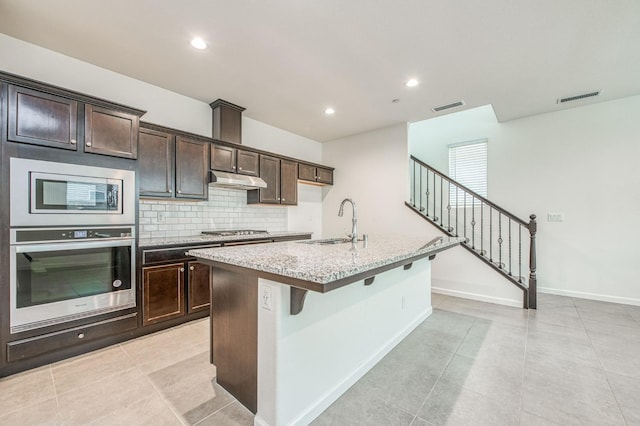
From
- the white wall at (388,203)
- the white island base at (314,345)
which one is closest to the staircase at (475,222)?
the white wall at (388,203)

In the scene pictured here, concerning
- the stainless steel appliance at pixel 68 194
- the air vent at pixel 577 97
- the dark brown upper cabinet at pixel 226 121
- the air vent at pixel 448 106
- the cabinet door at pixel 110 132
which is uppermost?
the air vent at pixel 577 97

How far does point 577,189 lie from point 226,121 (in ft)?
18.1

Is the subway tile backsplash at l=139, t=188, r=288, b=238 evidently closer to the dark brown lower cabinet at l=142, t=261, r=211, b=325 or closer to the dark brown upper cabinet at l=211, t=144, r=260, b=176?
the dark brown upper cabinet at l=211, t=144, r=260, b=176

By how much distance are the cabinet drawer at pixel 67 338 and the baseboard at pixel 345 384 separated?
1892 millimetres

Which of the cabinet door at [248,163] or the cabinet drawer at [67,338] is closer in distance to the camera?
the cabinet drawer at [67,338]

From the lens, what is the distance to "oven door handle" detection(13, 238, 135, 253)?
220 centimetres

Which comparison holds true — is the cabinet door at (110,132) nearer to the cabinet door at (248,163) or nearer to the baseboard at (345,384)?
the cabinet door at (248,163)

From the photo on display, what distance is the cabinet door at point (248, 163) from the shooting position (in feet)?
13.8

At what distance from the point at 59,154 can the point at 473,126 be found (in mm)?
5929

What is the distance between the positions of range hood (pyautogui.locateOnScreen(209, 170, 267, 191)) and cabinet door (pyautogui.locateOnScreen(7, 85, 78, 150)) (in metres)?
1.52

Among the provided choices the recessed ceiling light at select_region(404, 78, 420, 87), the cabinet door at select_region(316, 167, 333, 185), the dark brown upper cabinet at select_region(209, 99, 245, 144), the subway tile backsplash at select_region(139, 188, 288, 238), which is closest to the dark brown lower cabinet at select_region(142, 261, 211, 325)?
the subway tile backsplash at select_region(139, 188, 288, 238)


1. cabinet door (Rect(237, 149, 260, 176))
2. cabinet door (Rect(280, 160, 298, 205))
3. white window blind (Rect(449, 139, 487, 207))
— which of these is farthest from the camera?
white window blind (Rect(449, 139, 487, 207))

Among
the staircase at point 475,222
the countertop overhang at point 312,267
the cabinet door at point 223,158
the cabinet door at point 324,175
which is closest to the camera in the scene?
the countertop overhang at point 312,267

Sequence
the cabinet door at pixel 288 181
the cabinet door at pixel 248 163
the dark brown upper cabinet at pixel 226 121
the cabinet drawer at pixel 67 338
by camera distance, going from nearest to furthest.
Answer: the cabinet drawer at pixel 67 338 < the dark brown upper cabinet at pixel 226 121 < the cabinet door at pixel 248 163 < the cabinet door at pixel 288 181
